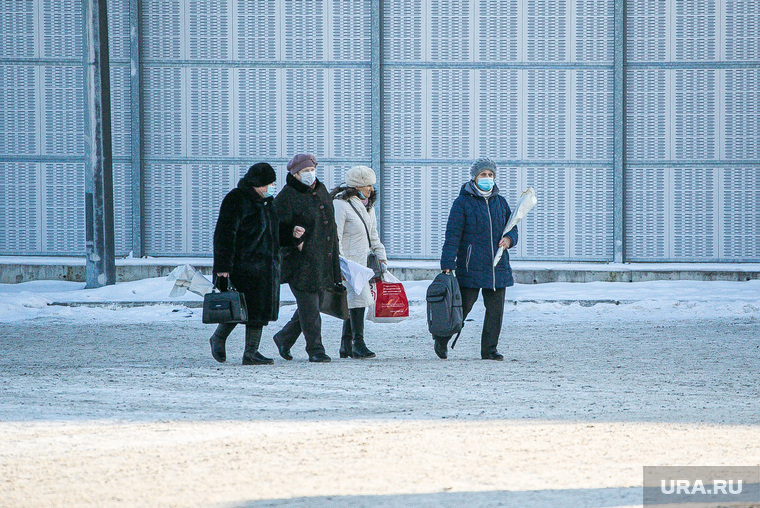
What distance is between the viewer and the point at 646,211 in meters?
17.1

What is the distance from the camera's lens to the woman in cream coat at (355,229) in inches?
380

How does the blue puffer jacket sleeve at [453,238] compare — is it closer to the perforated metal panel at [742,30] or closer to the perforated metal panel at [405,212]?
Result: the perforated metal panel at [405,212]

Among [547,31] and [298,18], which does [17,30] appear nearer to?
[298,18]

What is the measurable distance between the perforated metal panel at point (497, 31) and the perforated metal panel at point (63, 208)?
6396 millimetres

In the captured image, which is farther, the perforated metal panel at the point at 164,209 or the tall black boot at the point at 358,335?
the perforated metal panel at the point at 164,209

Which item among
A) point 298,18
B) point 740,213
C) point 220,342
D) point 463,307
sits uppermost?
point 298,18

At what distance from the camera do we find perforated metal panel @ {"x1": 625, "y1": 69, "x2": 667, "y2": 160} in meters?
17.0

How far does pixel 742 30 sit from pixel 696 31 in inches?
27.1

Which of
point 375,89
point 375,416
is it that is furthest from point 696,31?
point 375,416

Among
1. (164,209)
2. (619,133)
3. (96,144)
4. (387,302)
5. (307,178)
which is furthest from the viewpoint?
(164,209)

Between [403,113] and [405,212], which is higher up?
[403,113]

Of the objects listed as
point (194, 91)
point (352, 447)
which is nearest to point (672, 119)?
point (194, 91)

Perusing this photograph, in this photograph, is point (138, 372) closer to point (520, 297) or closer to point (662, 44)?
point (520, 297)

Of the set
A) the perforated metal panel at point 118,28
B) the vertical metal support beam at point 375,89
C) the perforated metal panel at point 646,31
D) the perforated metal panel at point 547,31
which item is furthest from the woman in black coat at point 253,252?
the perforated metal panel at point 646,31
